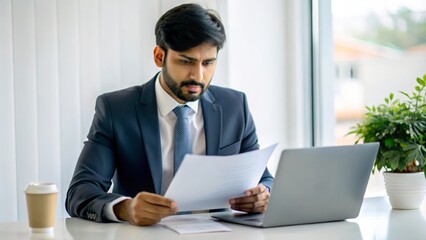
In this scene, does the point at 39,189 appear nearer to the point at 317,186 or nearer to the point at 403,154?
the point at 317,186

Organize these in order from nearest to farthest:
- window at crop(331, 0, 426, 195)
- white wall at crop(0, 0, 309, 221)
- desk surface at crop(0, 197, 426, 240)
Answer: desk surface at crop(0, 197, 426, 240) < white wall at crop(0, 0, 309, 221) < window at crop(331, 0, 426, 195)

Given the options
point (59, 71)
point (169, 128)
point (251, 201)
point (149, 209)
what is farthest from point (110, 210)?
point (59, 71)

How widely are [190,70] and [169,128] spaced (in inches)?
9.0

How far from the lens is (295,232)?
218 centimetres

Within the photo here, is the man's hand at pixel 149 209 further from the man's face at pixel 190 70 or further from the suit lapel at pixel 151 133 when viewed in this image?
the man's face at pixel 190 70

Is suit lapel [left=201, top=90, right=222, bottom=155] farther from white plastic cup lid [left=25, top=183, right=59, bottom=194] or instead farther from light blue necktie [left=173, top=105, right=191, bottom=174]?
white plastic cup lid [left=25, top=183, right=59, bottom=194]

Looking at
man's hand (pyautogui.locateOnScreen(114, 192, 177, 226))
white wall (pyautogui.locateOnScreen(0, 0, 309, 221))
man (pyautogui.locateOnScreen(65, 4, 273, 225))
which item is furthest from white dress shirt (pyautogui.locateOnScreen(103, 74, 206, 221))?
white wall (pyautogui.locateOnScreen(0, 0, 309, 221))

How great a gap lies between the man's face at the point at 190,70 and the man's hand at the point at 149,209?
0.60 meters

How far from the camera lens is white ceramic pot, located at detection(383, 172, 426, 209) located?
2.62 metres

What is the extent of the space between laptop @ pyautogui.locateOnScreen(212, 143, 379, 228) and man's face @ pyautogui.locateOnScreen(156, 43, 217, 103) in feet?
1.78

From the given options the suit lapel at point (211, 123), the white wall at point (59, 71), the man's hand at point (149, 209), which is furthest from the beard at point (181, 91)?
the white wall at point (59, 71)

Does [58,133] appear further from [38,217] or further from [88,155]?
[38,217]

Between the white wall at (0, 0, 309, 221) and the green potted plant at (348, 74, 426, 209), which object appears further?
the white wall at (0, 0, 309, 221)

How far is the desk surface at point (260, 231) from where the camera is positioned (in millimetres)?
2109
